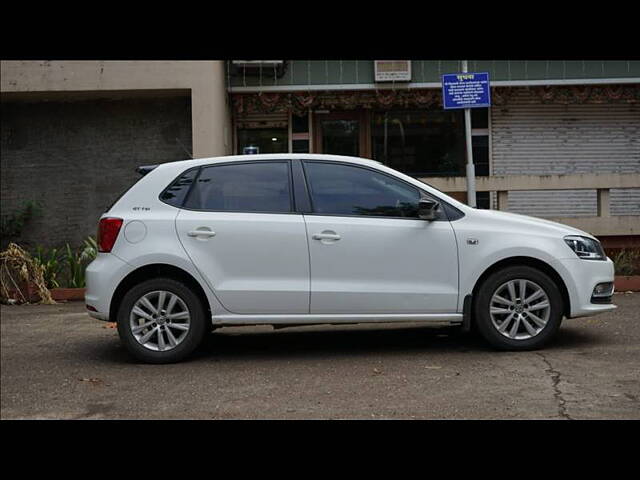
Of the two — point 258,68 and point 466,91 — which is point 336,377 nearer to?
point 466,91

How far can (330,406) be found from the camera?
4816mm

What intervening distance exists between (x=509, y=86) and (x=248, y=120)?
16.6 ft

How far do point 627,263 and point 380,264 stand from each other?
567 centimetres

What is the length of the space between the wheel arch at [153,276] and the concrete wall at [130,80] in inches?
254

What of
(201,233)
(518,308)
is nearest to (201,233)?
(201,233)

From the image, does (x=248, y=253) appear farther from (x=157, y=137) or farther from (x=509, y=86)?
(x=509, y=86)

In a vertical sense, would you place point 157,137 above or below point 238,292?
above

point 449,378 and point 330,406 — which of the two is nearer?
point 330,406

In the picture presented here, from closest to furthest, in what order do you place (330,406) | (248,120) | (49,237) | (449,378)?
(330,406) → (449,378) → (49,237) → (248,120)

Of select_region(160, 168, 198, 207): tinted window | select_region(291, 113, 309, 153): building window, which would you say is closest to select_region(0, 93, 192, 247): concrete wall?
select_region(291, 113, 309, 153): building window

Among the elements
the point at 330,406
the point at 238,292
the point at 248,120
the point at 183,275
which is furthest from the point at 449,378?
the point at 248,120

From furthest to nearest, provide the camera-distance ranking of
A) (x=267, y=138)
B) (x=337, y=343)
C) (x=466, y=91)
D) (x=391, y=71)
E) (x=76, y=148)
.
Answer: (x=267, y=138), (x=391, y=71), (x=76, y=148), (x=466, y=91), (x=337, y=343)

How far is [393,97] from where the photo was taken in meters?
14.1

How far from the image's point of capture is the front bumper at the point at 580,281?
6203 millimetres
